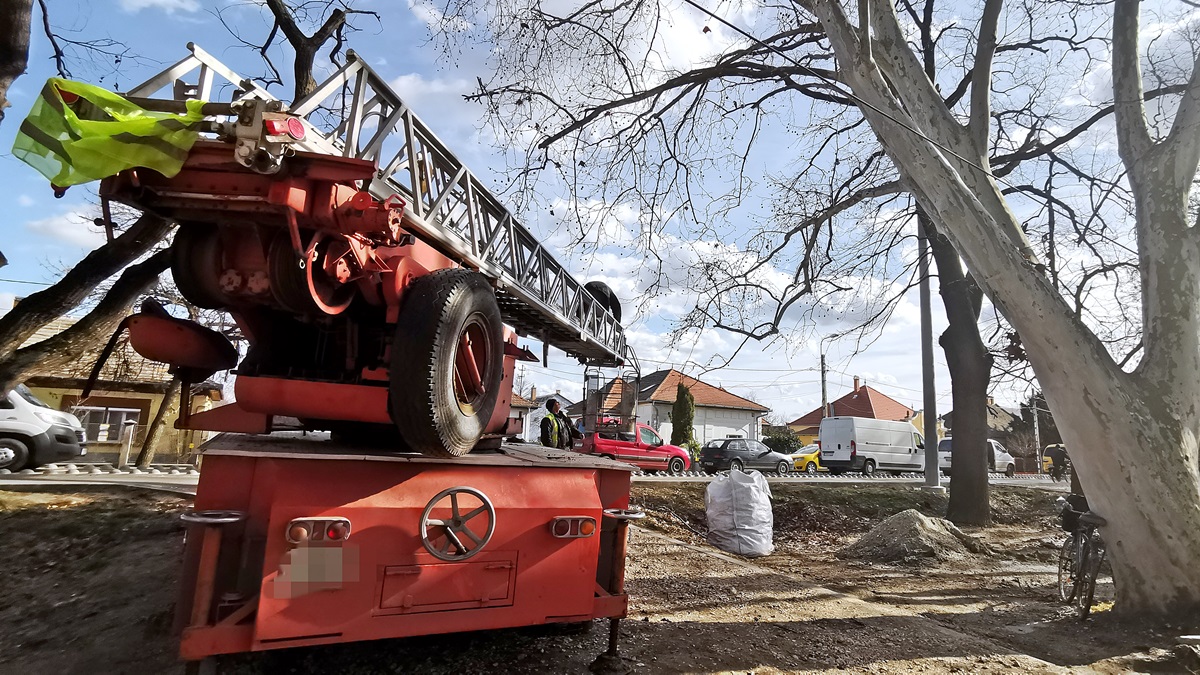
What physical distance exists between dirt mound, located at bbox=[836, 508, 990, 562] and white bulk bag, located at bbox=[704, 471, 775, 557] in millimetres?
1193

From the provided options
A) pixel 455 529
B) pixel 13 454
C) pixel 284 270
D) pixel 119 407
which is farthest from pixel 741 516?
pixel 119 407

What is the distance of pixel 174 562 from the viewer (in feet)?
19.5

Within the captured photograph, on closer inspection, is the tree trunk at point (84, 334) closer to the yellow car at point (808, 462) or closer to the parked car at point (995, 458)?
the yellow car at point (808, 462)

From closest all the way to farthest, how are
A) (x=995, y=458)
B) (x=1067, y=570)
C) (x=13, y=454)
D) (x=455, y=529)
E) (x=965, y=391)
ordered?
(x=455, y=529) < (x=1067, y=570) < (x=13, y=454) < (x=965, y=391) < (x=995, y=458)

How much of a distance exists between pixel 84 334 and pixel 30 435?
6.03m

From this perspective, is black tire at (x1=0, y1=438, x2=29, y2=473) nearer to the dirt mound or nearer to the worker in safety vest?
the worker in safety vest

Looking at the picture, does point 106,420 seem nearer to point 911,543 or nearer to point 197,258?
point 197,258

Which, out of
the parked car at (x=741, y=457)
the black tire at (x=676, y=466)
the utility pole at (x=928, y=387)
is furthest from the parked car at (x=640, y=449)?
the utility pole at (x=928, y=387)

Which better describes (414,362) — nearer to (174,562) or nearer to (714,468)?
(174,562)

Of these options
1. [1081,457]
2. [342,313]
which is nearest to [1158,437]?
[1081,457]

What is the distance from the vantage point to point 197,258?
3.38m

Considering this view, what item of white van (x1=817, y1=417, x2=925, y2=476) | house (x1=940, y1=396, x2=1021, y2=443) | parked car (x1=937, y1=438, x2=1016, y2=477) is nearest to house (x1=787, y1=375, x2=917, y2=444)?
house (x1=940, y1=396, x2=1021, y2=443)

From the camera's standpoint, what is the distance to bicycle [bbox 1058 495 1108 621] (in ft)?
18.2

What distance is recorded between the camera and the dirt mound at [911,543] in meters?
8.59
